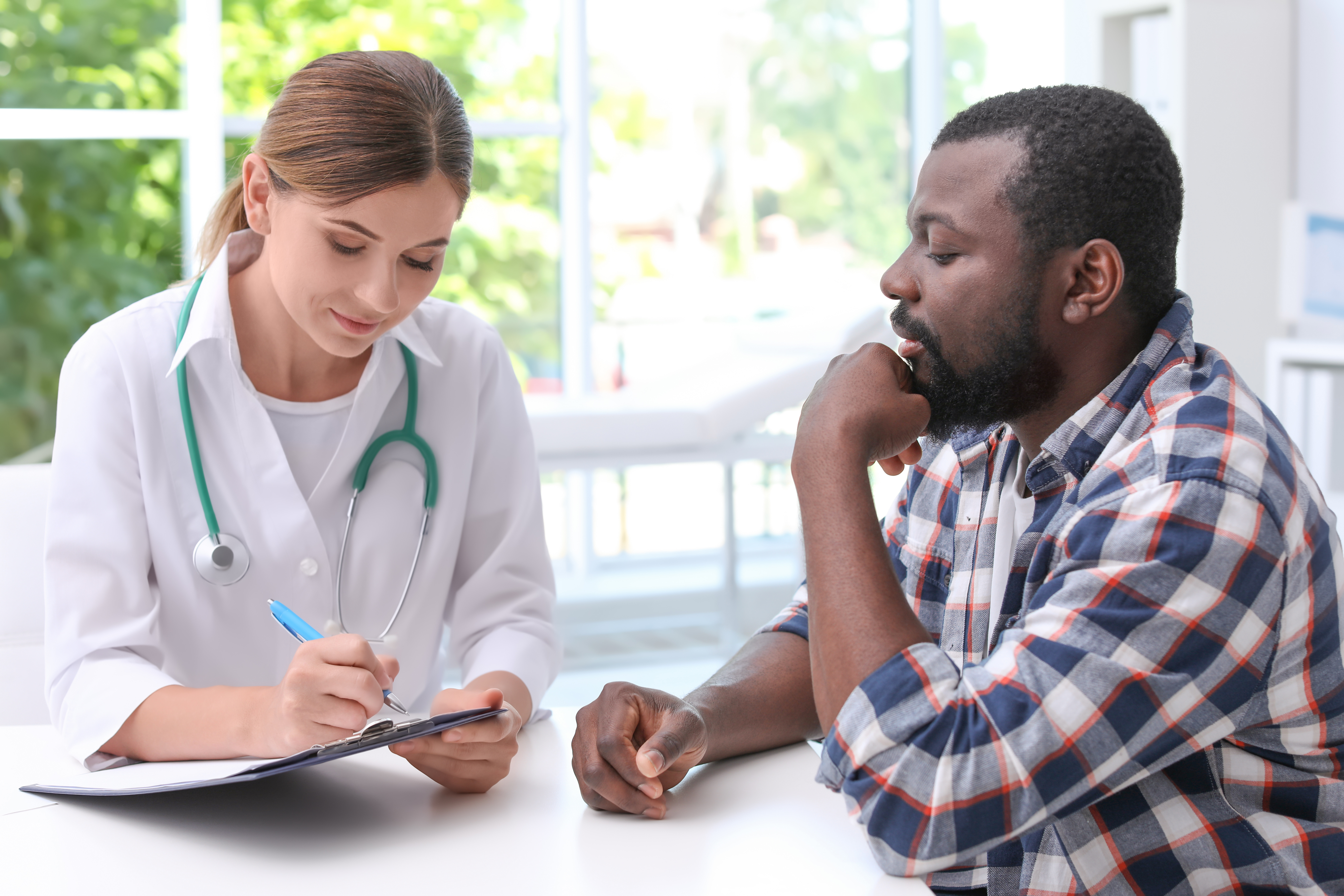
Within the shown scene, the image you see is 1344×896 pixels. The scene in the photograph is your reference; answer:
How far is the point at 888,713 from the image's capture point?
0.80 metres

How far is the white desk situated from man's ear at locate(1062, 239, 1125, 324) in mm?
443

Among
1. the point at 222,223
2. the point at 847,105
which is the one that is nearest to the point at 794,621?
the point at 222,223

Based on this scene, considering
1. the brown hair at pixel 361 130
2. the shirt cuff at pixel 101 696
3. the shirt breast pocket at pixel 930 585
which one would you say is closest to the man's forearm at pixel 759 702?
the shirt breast pocket at pixel 930 585

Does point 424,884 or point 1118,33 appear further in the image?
point 1118,33

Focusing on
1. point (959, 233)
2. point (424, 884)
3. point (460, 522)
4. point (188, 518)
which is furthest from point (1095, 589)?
point (188, 518)

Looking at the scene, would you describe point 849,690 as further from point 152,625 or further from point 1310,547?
point 152,625

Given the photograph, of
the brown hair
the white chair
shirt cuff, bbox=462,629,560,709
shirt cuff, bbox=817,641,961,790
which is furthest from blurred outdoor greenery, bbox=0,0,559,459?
shirt cuff, bbox=817,641,961,790

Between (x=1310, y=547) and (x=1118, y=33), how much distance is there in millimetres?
3162

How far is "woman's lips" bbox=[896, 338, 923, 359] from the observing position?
103 centimetres

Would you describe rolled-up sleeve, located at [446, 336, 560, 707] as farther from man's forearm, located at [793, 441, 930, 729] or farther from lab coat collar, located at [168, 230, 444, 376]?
man's forearm, located at [793, 441, 930, 729]

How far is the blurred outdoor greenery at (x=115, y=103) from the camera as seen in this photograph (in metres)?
3.79

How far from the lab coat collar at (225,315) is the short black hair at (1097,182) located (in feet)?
2.16

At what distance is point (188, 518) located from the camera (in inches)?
46.9

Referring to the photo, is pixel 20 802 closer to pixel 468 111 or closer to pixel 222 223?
pixel 222 223
